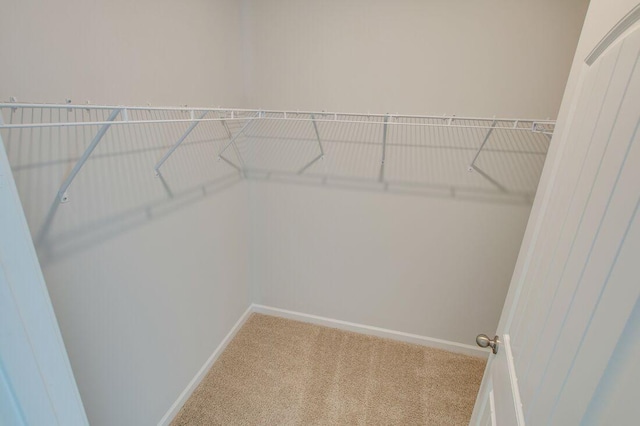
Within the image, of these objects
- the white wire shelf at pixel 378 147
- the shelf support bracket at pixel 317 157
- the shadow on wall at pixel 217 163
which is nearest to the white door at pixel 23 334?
the shadow on wall at pixel 217 163

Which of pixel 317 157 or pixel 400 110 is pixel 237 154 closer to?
pixel 317 157

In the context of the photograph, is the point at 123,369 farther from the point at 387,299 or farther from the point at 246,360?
the point at 387,299

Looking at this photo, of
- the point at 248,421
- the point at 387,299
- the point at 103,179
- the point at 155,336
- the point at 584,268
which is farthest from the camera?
the point at 387,299

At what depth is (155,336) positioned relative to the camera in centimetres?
154

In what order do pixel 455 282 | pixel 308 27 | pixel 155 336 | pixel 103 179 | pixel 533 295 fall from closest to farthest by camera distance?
1. pixel 533 295
2. pixel 103 179
3. pixel 155 336
4. pixel 308 27
5. pixel 455 282

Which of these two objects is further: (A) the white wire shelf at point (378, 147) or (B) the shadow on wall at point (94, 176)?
(A) the white wire shelf at point (378, 147)

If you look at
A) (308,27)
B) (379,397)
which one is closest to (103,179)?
(308,27)

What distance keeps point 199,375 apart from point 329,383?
815 millimetres

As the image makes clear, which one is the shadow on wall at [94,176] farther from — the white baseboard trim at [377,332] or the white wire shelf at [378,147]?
the white baseboard trim at [377,332]

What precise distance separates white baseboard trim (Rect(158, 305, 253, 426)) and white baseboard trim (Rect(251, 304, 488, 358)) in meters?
0.23

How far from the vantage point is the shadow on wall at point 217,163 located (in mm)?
991

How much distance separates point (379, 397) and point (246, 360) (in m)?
0.90

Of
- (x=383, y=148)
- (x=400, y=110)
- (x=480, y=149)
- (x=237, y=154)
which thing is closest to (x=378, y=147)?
(x=383, y=148)

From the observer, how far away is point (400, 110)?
5.99 feet
